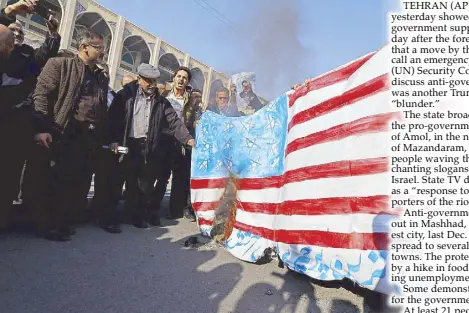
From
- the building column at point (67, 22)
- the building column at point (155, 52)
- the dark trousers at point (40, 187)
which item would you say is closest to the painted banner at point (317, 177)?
the dark trousers at point (40, 187)

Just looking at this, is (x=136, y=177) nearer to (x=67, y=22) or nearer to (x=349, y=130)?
(x=349, y=130)

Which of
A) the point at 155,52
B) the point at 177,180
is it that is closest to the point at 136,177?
the point at 177,180

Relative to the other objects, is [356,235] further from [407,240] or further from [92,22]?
[92,22]

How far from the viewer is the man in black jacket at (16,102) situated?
2.21 m

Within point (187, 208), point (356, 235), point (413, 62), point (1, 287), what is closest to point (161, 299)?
point (1, 287)

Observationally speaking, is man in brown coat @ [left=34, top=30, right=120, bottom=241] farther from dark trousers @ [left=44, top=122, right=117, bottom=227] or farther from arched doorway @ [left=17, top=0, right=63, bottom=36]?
arched doorway @ [left=17, top=0, right=63, bottom=36]

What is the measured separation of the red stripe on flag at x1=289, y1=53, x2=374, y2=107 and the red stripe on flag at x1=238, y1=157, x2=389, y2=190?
626 millimetres

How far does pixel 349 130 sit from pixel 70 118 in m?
2.32

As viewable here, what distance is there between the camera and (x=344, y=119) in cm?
198

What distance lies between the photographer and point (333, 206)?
193 cm

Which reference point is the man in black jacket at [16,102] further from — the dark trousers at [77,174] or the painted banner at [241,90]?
the painted banner at [241,90]

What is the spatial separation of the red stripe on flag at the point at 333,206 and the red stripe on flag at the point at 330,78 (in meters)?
0.86

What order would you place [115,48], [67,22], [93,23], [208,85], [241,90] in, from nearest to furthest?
1. [241,90]
2. [67,22]
3. [93,23]
4. [115,48]
5. [208,85]

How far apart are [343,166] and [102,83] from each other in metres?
2.37
